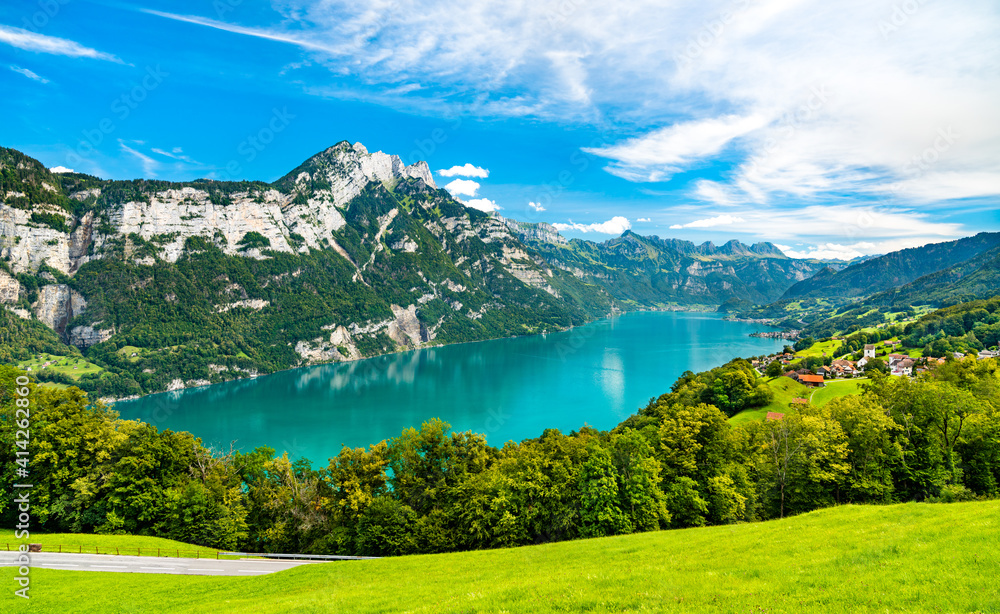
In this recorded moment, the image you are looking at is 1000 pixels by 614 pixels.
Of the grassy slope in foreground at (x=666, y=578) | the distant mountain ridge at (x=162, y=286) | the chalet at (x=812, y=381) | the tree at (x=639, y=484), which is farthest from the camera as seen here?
the distant mountain ridge at (x=162, y=286)

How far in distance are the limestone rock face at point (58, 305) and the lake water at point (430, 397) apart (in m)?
52.5

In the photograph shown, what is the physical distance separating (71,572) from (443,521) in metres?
15.9

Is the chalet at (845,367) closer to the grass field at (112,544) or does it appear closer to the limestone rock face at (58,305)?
the grass field at (112,544)

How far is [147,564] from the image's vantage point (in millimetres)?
19328

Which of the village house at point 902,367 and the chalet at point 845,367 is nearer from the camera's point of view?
the village house at point 902,367

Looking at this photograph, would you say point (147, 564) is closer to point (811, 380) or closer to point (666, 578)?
point (666, 578)

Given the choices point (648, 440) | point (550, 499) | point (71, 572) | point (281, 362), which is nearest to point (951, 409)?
point (648, 440)

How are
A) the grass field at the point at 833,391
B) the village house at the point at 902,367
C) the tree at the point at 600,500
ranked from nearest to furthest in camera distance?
the tree at the point at 600,500, the grass field at the point at 833,391, the village house at the point at 902,367

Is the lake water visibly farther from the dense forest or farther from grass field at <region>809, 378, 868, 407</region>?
the dense forest

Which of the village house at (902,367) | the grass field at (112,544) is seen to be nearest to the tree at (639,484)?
the grass field at (112,544)

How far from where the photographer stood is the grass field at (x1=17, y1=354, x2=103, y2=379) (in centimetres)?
10288

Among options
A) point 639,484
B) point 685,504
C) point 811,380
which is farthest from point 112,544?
point 811,380

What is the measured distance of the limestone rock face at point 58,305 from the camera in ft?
404

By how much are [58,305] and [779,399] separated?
185 m
